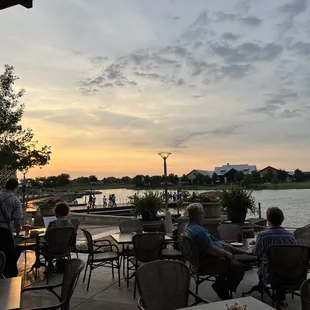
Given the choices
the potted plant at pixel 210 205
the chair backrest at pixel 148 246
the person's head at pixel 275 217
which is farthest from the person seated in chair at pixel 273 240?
the potted plant at pixel 210 205

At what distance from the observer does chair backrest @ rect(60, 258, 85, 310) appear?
8.39 ft

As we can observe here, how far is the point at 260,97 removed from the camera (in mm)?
12570

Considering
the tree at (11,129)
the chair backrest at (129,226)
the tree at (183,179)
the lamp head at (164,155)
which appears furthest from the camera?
the tree at (183,179)

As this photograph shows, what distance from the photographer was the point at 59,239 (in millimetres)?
5230

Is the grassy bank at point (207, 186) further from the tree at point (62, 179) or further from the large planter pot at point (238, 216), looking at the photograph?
the tree at point (62, 179)

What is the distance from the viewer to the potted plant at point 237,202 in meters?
→ 6.27

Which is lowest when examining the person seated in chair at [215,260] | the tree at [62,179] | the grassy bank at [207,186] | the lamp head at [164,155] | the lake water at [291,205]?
the lake water at [291,205]

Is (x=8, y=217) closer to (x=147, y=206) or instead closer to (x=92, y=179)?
(x=147, y=206)

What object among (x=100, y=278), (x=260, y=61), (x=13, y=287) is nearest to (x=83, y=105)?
(x=260, y=61)

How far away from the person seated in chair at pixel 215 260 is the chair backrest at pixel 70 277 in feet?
5.23

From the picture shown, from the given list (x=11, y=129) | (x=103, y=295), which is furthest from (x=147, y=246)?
(x=11, y=129)

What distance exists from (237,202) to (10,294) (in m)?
4.53

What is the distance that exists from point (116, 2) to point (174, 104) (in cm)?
558

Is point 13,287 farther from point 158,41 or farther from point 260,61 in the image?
point 260,61
